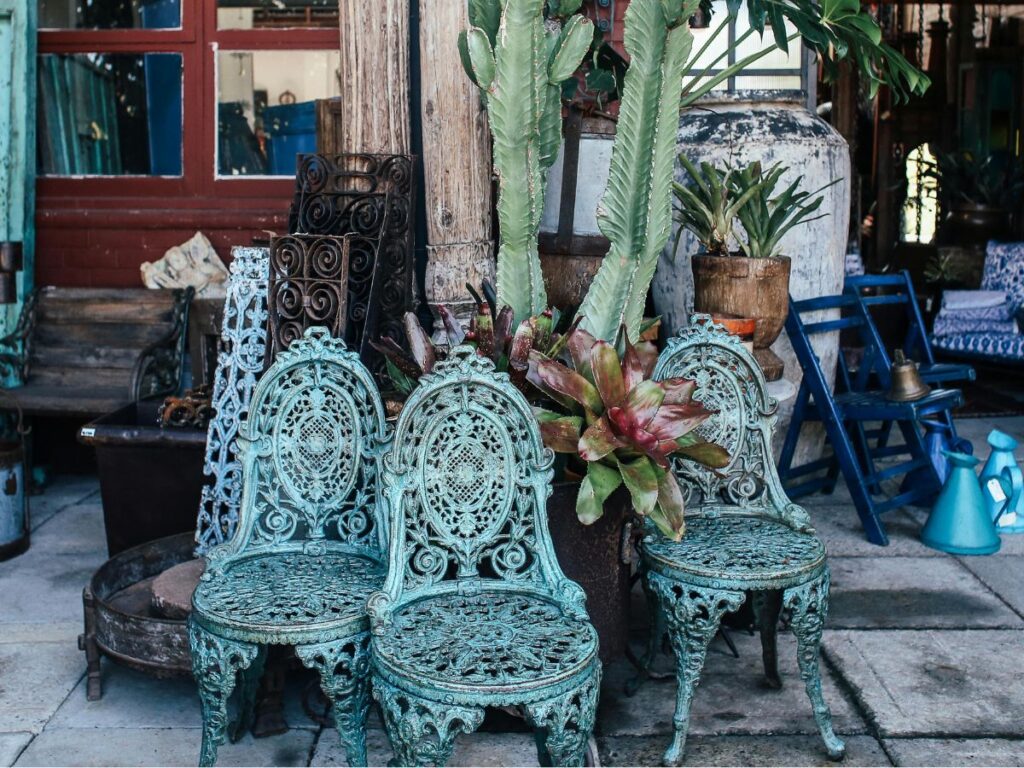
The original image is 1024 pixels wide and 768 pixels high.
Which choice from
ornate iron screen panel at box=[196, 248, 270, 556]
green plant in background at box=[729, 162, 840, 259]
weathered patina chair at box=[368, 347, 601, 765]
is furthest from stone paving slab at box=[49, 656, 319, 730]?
green plant in background at box=[729, 162, 840, 259]

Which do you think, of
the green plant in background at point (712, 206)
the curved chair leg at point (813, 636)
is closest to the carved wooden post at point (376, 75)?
the green plant in background at point (712, 206)

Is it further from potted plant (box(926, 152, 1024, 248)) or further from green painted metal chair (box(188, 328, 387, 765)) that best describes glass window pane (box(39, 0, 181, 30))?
potted plant (box(926, 152, 1024, 248))

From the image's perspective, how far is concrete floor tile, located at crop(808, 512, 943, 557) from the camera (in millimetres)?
5285

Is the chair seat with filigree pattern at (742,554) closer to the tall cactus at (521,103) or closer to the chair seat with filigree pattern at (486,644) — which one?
the chair seat with filigree pattern at (486,644)

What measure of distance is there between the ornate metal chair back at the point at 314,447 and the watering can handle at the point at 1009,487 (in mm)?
3410

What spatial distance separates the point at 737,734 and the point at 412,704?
1.32m

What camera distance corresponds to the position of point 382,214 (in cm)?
436

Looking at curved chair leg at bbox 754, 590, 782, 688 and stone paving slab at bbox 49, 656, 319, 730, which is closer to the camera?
stone paving slab at bbox 49, 656, 319, 730

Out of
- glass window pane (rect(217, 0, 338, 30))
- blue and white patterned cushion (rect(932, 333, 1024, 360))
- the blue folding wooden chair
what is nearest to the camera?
the blue folding wooden chair

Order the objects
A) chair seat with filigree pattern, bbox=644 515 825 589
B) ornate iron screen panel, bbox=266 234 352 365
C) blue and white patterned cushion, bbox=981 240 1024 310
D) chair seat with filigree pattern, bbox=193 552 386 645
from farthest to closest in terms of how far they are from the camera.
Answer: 1. blue and white patterned cushion, bbox=981 240 1024 310
2. ornate iron screen panel, bbox=266 234 352 365
3. chair seat with filigree pattern, bbox=644 515 825 589
4. chair seat with filigree pattern, bbox=193 552 386 645

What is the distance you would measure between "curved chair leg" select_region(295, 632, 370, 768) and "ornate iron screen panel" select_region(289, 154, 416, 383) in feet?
5.01

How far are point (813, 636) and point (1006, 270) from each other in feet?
25.5

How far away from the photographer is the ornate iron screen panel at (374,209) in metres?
Result: 4.39

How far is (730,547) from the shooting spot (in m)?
3.52
